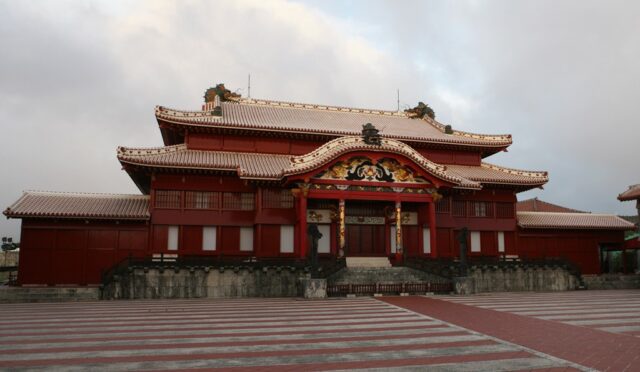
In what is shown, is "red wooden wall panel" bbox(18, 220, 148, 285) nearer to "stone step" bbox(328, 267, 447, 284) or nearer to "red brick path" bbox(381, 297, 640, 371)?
"stone step" bbox(328, 267, 447, 284)

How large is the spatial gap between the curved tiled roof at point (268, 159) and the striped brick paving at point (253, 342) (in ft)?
36.9

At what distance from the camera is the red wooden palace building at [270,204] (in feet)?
86.9

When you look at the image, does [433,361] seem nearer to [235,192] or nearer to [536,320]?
[536,320]

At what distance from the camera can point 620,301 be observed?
20500 millimetres

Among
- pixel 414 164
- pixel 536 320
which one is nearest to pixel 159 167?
pixel 414 164

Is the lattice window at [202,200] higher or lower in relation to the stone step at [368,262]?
higher

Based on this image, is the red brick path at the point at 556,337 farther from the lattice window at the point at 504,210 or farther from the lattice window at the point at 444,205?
the lattice window at the point at 504,210

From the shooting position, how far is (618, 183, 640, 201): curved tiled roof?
29.9 m

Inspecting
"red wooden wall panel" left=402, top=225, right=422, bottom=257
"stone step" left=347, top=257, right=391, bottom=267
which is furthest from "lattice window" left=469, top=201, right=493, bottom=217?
"stone step" left=347, top=257, right=391, bottom=267

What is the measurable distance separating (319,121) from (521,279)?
17.6m

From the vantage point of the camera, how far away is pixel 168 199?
27.9m

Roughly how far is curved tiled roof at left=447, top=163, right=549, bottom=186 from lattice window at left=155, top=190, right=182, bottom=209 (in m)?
18.5

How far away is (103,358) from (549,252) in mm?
32814

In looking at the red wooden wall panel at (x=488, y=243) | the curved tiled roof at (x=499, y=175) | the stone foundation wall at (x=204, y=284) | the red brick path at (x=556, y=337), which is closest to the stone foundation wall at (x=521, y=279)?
the red wooden wall panel at (x=488, y=243)
